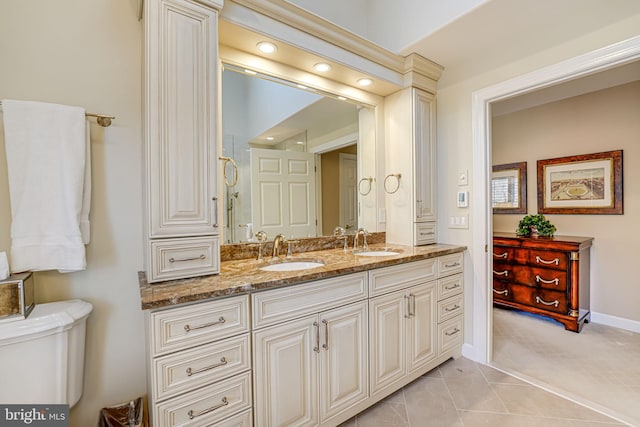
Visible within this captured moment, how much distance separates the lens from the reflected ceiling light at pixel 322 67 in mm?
2020

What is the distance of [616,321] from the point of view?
2938 millimetres

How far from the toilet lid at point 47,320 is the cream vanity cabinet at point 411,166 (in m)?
2.18

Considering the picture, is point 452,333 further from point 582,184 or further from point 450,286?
point 582,184

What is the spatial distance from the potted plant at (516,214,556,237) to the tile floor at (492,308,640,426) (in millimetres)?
957

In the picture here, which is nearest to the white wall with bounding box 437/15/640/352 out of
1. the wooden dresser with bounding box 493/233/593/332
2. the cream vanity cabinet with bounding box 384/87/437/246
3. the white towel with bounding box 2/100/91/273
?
the cream vanity cabinet with bounding box 384/87/437/246

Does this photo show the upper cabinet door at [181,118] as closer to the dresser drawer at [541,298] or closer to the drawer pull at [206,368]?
the drawer pull at [206,368]

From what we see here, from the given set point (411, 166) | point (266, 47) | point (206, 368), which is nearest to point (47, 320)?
point (206, 368)

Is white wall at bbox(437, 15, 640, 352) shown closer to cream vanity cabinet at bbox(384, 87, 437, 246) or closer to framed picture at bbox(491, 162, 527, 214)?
cream vanity cabinet at bbox(384, 87, 437, 246)

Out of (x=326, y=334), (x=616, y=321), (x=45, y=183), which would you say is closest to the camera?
(x=45, y=183)

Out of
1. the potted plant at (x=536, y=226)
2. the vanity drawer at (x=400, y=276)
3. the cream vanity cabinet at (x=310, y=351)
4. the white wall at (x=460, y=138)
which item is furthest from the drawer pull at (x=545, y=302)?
the cream vanity cabinet at (x=310, y=351)

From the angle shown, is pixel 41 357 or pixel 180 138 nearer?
pixel 41 357

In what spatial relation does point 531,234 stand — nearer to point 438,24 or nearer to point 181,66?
point 438,24

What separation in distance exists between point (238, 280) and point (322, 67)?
1596 mm

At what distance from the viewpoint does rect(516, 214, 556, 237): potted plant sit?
10.5ft
